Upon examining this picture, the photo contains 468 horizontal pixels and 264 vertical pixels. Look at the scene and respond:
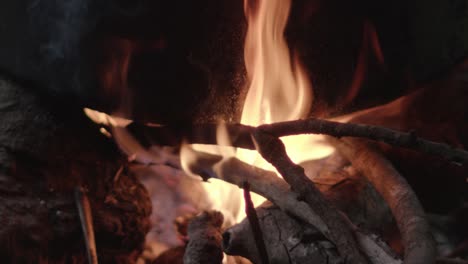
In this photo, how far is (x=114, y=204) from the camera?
1.97 metres

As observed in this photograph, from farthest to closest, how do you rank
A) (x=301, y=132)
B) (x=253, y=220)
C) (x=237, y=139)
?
(x=237, y=139)
(x=301, y=132)
(x=253, y=220)

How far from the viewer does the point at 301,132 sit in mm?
1510

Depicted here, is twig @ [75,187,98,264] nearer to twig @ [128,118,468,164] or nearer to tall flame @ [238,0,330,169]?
twig @ [128,118,468,164]

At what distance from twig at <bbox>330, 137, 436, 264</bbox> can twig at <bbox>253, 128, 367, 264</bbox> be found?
0.15 meters

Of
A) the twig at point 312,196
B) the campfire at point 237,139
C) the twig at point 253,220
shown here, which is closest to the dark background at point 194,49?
the campfire at point 237,139

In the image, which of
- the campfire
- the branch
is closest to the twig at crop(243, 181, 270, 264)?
the campfire

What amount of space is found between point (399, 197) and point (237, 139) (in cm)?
58

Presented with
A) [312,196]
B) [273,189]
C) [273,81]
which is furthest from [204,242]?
[273,81]

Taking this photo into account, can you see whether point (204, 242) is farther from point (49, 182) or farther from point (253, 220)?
point (49, 182)

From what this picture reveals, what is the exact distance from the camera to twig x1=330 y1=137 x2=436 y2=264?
1317 mm

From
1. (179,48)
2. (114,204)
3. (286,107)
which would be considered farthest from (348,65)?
(114,204)

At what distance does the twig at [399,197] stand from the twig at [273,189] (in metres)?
0.08

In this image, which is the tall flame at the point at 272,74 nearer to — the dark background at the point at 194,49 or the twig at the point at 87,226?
the dark background at the point at 194,49

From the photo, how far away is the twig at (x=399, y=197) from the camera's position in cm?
132
